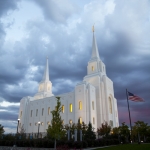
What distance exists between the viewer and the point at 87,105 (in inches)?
1574

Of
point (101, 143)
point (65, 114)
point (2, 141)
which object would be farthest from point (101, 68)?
point (2, 141)

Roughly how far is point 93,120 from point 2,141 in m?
20.8

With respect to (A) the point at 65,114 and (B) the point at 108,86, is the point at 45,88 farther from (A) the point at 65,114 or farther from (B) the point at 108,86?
(B) the point at 108,86

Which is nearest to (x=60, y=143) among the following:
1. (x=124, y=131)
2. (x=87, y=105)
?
(x=124, y=131)

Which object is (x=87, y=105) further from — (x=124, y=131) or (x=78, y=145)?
(x=78, y=145)

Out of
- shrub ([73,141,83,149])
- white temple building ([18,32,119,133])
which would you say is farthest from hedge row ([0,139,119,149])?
white temple building ([18,32,119,133])

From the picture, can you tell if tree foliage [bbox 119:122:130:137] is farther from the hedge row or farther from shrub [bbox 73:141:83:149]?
shrub [bbox 73:141:83:149]

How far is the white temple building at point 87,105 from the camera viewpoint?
133 feet

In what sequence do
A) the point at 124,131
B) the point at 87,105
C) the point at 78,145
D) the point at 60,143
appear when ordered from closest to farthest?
the point at 78,145 < the point at 60,143 < the point at 124,131 < the point at 87,105

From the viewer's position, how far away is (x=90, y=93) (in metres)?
40.9

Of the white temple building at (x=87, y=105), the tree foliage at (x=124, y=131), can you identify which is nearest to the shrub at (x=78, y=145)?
the tree foliage at (x=124, y=131)

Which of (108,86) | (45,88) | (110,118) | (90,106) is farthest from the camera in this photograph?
(45,88)

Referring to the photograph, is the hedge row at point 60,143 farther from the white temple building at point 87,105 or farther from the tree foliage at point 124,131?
the white temple building at point 87,105

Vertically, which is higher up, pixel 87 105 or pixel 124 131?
pixel 87 105
